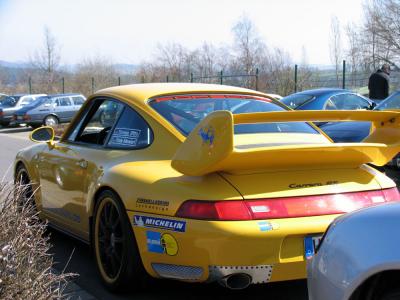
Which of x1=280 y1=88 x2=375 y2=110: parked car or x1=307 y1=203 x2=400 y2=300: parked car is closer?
x1=307 y1=203 x2=400 y2=300: parked car

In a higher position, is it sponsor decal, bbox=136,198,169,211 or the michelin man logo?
sponsor decal, bbox=136,198,169,211

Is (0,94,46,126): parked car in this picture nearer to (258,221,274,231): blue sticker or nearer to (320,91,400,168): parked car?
(320,91,400,168): parked car

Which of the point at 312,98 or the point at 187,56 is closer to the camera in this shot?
the point at 312,98

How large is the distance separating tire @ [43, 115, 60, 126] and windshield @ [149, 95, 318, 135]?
2033cm

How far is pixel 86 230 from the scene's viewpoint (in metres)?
4.65

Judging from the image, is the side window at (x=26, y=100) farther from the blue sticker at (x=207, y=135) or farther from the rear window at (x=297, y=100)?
the blue sticker at (x=207, y=135)

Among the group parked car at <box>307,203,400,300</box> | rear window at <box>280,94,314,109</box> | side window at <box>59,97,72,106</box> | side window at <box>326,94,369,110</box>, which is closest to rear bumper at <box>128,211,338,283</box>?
parked car at <box>307,203,400,300</box>

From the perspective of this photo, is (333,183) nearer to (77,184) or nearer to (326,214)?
(326,214)

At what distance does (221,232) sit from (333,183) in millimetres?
863

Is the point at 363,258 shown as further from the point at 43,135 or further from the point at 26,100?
the point at 26,100

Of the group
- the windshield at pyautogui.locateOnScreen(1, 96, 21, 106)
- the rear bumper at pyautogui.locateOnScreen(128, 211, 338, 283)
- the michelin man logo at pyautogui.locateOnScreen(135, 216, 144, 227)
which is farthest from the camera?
the windshield at pyautogui.locateOnScreen(1, 96, 21, 106)

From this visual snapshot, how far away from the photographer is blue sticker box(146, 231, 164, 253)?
3.55 metres

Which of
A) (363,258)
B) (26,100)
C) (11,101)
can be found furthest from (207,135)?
(11,101)

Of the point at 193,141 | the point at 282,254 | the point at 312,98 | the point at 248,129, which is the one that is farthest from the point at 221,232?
the point at 312,98
